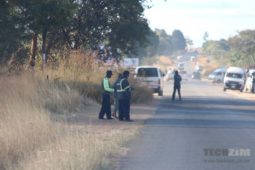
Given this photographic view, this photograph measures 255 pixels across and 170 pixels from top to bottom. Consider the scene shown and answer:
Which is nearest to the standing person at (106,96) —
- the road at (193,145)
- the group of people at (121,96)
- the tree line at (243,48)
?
the group of people at (121,96)

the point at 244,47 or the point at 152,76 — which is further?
the point at 244,47

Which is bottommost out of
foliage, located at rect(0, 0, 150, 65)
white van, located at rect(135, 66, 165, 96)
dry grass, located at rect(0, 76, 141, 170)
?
dry grass, located at rect(0, 76, 141, 170)

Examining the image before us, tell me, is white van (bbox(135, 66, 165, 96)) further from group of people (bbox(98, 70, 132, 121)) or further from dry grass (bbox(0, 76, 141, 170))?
dry grass (bbox(0, 76, 141, 170))

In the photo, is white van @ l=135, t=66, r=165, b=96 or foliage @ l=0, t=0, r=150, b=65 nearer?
foliage @ l=0, t=0, r=150, b=65

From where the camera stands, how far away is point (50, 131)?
16750mm

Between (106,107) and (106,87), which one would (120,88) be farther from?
(106,107)

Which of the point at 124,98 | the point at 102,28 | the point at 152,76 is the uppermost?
the point at 102,28

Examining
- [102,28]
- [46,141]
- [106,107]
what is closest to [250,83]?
[102,28]

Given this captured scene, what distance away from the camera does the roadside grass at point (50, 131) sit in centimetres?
1301

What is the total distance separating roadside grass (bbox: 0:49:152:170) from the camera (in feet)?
42.7

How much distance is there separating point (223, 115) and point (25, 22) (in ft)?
28.2

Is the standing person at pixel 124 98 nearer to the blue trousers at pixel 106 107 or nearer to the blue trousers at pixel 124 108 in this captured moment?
the blue trousers at pixel 124 108

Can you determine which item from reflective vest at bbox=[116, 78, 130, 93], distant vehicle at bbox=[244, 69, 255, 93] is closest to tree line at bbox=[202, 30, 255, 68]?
distant vehicle at bbox=[244, 69, 255, 93]

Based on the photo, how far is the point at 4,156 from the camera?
46.6 feet
